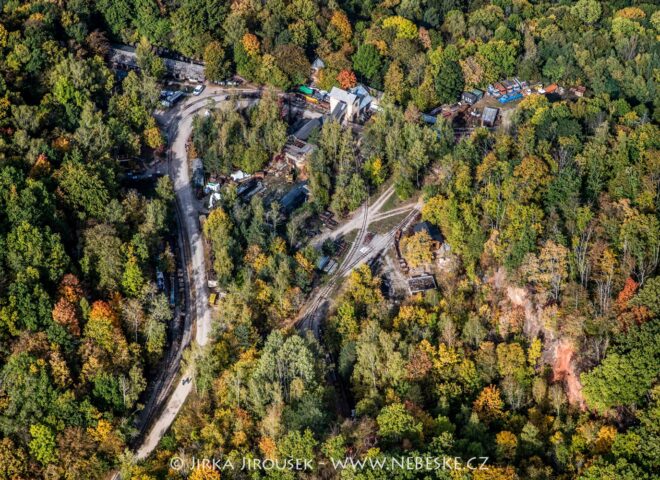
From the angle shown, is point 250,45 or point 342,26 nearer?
point 250,45

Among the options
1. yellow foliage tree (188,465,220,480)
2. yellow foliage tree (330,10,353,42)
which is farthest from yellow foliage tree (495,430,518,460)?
yellow foliage tree (330,10,353,42)

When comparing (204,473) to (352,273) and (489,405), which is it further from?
(352,273)

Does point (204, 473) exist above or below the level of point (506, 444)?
above

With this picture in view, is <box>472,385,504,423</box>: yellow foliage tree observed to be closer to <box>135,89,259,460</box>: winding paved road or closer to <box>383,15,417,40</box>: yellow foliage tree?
<box>135,89,259,460</box>: winding paved road

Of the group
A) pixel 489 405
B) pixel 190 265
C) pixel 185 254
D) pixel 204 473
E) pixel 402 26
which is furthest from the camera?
pixel 402 26

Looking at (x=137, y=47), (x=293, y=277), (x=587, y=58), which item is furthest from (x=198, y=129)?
(x=587, y=58)

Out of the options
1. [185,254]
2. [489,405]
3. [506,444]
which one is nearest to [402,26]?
[185,254]

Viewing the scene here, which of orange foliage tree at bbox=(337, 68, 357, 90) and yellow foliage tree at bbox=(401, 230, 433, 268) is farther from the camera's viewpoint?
orange foliage tree at bbox=(337, 68, 357, 90)

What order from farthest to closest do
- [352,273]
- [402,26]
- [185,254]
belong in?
[402,26] < [185,254] < [352,273]
